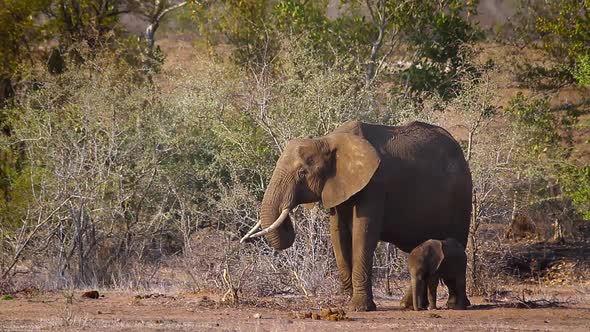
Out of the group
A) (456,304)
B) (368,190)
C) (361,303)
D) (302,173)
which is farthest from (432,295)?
(302,173)

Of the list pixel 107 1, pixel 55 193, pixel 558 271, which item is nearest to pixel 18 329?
pixel 55 193

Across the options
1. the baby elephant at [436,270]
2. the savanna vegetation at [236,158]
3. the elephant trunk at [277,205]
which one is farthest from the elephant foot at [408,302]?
the elephant trunk at [277,205]

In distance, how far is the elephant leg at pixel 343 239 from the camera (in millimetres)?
13109

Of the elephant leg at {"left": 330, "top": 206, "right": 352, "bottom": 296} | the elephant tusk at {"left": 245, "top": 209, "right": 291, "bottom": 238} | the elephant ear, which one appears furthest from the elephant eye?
the elephant leg at {"left": 330, "top": 206, "right": 352, "bottom": 296}

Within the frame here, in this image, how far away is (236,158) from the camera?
1720 cm

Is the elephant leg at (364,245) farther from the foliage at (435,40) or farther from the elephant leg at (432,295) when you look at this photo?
the foliage at (435,40)

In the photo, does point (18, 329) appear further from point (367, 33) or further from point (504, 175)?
point (367, 33)

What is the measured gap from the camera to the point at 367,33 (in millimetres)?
24359

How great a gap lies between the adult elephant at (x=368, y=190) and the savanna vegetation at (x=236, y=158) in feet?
4.09

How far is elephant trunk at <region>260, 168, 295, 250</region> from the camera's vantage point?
12.7 metres

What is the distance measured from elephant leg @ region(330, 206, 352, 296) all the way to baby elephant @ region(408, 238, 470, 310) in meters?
0.78

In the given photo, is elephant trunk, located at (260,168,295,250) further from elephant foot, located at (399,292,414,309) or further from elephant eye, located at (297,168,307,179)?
elephant foot, located at (399,292,414,309)

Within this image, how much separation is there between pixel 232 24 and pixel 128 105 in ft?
30.5

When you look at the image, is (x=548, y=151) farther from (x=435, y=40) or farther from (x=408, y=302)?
(x=408, y=302)
